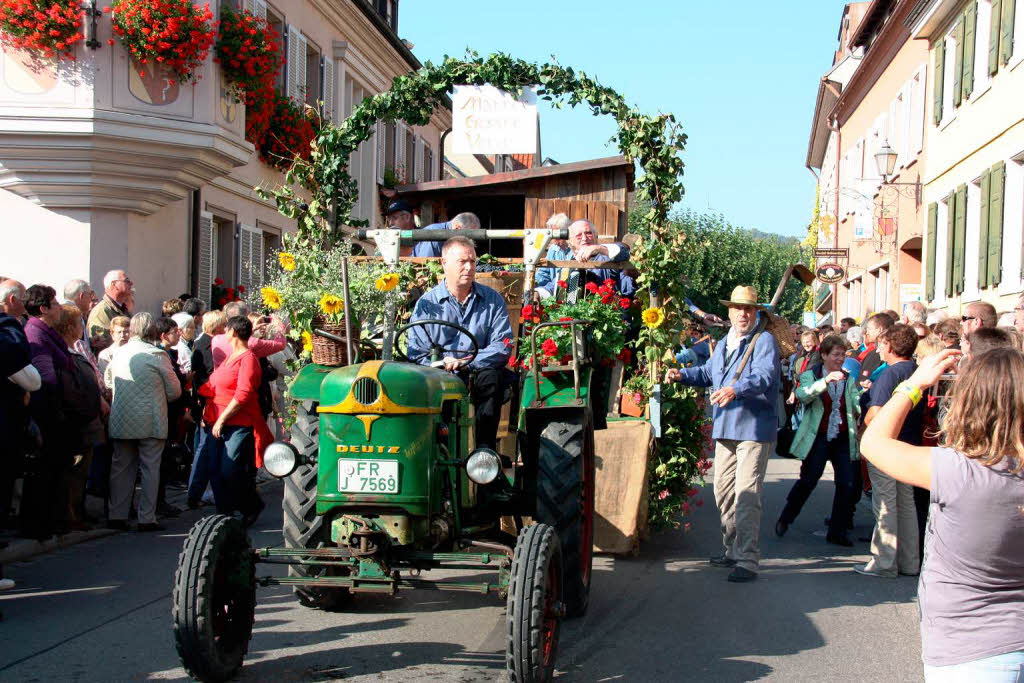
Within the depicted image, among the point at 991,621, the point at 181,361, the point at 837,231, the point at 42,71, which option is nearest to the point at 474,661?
the point at 991,621

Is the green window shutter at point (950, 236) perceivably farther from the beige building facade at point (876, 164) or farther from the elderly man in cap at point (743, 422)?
the elderly man in cap at point (743, 422)

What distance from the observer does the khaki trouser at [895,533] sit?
8.16 meters

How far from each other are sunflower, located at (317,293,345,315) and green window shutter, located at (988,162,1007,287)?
42.6 feet

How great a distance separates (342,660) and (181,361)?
6.46 m

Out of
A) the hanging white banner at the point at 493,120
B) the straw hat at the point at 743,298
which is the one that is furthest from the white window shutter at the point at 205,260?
the straw hat at the point at 743,298

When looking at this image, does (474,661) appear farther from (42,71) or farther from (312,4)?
(312,4)

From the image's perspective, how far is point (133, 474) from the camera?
31.9 feet

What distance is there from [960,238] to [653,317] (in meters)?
12.9

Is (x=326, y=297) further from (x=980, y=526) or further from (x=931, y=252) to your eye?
(x=931, y=252)

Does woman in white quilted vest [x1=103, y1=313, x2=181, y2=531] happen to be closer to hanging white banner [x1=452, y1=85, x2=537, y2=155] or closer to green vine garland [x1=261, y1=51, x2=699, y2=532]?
green vine garland [x1=261, y1=51, x2=699, y2=532]

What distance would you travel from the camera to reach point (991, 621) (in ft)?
10.3

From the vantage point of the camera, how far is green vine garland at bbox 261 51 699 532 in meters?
8.33

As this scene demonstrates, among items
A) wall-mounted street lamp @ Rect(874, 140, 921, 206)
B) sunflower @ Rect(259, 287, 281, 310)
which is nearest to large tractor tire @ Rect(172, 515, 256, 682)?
sunflower @ Rect(259, 287, 281, 310)

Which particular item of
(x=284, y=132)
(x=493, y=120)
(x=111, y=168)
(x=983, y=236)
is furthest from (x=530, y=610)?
(x=983, y=236)
